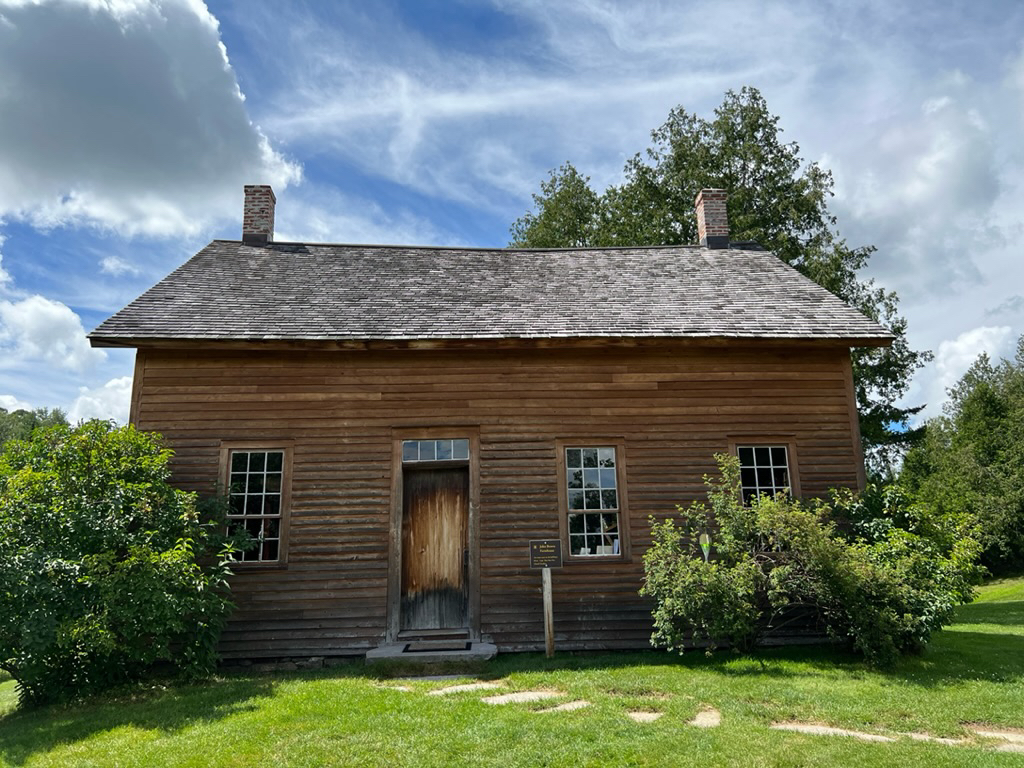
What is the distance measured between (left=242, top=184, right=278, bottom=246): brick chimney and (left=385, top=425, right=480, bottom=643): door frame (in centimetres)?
622

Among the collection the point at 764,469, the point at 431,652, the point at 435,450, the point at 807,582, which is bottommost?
the point at 431,652

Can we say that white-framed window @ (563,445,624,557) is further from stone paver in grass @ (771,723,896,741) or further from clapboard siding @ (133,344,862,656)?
stone paver in grass @ (771,723,896,741)

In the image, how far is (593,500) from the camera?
10.2 meters

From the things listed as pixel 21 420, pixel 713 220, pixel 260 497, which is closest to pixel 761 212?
pixel 713 220

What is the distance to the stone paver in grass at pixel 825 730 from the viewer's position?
5645 millimetres

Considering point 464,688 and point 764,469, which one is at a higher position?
point 764,469

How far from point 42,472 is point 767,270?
12.3 metres

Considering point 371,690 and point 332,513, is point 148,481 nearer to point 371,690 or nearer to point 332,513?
point 332,513

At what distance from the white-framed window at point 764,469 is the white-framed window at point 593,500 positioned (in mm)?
1999

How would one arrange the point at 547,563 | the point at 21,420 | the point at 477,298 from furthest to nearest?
the point at 21,420 < the point at 477,298 < the point at 547,563

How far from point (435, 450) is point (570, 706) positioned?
4526 mm

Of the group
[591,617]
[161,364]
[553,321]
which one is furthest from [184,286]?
[591,617]

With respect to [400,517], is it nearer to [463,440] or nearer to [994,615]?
[463,440]

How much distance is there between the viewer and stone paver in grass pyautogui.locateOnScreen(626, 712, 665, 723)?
6.07 metres
